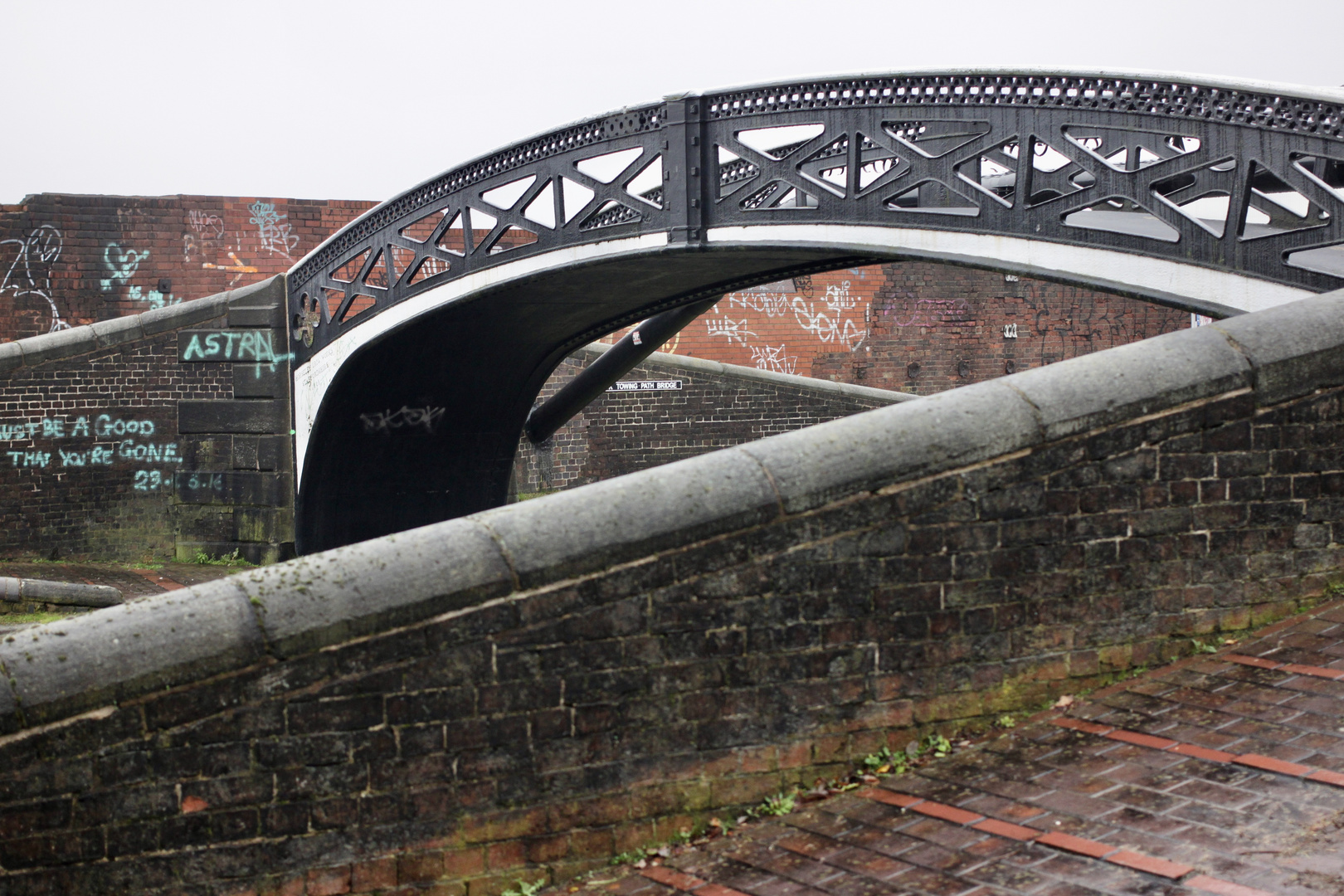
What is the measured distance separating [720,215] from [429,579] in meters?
6.27

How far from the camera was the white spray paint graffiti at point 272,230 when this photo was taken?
1858 centimetres

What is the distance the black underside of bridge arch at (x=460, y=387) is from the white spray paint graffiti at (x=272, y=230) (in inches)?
222

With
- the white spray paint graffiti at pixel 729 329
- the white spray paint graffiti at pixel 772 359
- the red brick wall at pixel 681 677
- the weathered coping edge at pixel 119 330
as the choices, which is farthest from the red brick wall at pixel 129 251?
the red brick wall at pixel 681 677

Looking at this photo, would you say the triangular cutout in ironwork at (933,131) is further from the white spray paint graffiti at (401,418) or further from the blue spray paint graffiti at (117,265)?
the blue spray paint graffiti at (117,265)

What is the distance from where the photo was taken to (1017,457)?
442 centimetres

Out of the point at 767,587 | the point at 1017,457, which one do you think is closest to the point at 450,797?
the point at 767,587

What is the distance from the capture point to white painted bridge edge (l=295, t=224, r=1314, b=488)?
22.2 feet

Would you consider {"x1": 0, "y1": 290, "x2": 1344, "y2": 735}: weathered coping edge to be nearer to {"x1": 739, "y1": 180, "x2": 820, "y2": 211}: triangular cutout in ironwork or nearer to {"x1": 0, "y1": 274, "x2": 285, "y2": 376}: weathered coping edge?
{"x1": 739, "y1": 180, "x2": 820, "y2": 211}: triangular cutout in ironwork

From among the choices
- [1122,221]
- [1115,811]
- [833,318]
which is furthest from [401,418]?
[1115,811]

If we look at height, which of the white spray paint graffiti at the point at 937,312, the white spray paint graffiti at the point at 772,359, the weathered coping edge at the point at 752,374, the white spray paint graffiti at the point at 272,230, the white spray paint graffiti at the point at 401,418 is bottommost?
the white spray paint graffiti at the point at 401,418

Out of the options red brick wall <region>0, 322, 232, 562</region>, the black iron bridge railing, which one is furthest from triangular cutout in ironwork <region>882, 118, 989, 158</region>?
red brick wall <region>0, 322, 232, 562</region>

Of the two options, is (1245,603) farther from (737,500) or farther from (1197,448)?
(737,500)

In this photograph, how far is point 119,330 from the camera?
14.0 metres

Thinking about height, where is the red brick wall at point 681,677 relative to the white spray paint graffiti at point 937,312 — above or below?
below
